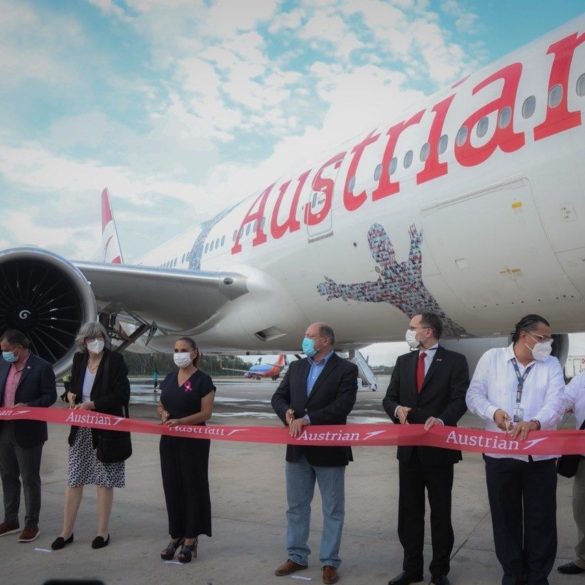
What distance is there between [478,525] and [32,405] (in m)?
2.86

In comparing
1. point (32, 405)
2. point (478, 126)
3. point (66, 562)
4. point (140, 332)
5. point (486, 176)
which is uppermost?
point (478, 126)

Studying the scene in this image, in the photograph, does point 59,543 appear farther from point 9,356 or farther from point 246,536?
point 9,356

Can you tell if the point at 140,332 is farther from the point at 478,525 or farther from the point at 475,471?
the point at 478,525

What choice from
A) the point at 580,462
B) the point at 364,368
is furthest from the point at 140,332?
the point at 580,462

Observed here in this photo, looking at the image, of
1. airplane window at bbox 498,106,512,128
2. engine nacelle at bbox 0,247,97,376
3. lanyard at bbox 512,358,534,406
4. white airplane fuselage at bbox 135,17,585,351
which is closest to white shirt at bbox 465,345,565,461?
lanyard at bbox 512,358,534,406

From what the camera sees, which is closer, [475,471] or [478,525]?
[478,525]

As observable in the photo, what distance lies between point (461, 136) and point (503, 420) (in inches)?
164

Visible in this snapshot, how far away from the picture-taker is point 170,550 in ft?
11.1

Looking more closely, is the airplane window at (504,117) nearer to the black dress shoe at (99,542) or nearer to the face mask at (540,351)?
the face mask at (540,351)

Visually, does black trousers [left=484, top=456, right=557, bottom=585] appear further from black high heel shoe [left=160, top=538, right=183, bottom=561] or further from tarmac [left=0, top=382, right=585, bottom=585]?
black high heel shoe [left=160, top=538, right=183, bottom=561]

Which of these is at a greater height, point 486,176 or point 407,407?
point 486,176

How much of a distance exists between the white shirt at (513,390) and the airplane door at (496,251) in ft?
9.69

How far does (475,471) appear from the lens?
5434 mm

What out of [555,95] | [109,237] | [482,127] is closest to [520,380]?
[555,95]
